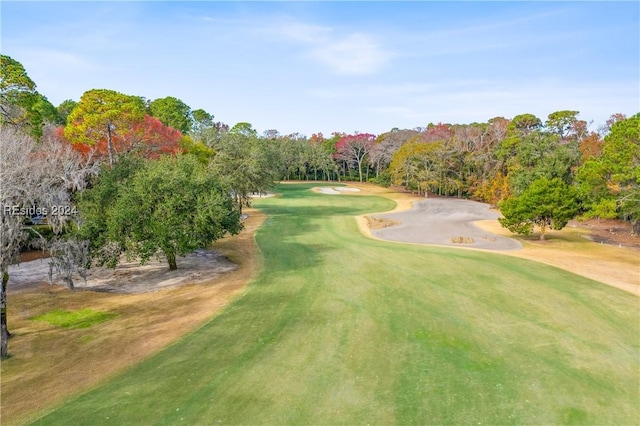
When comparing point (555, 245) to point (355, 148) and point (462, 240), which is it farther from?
point (355, 148)

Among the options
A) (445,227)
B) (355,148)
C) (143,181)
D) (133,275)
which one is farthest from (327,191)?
(143,181)

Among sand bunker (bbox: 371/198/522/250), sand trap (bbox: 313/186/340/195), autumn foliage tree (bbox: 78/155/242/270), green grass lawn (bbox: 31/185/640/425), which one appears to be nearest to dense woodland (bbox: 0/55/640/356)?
autumn foliage tree (bbox: 78/155/242/270)

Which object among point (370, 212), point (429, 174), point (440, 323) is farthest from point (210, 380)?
point (429, 174)

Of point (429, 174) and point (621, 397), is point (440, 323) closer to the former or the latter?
point (621, 397)

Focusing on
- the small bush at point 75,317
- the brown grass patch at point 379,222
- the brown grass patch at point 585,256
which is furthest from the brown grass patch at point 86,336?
the brown grass patch at point 585,256

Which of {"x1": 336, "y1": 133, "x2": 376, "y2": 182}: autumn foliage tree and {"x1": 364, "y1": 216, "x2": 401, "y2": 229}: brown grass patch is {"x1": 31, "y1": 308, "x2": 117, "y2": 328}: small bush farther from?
{"x1": 336, "y1": 133, "x2": 376, "y2": 182}: autumn foliage tree
